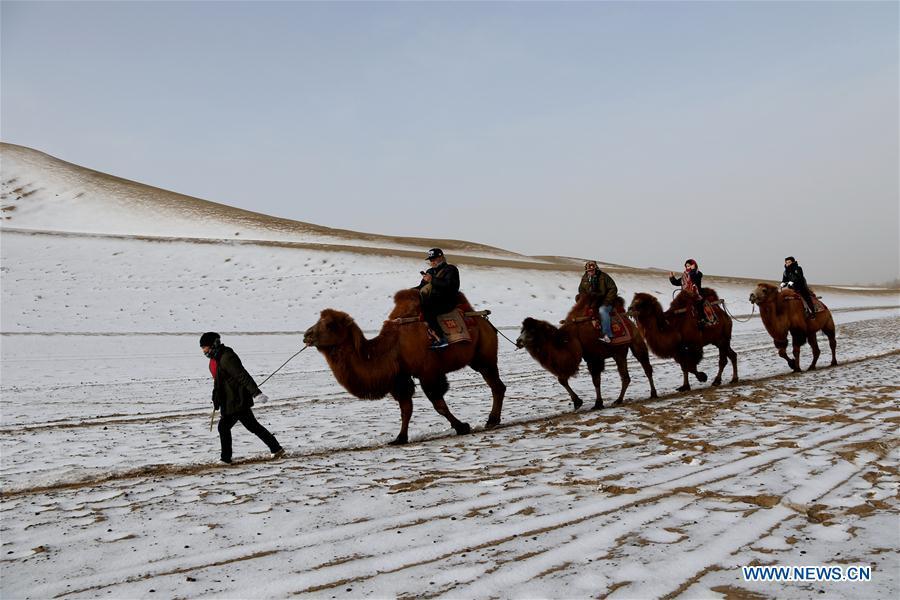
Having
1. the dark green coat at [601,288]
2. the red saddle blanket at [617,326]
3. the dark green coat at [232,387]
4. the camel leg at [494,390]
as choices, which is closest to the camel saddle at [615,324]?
the red saddle blanket at [617,326]

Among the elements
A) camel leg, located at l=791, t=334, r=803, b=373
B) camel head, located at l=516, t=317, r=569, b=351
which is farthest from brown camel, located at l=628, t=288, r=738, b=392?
camel leg, located at l=791, t=334, r=803, b=373

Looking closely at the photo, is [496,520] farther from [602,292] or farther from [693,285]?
[693,285]

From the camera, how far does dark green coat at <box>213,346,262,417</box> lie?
8148mm

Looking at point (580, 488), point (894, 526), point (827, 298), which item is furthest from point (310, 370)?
point (827, 298)

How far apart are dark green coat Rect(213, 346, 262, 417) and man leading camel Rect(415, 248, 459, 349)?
2616 millimetres

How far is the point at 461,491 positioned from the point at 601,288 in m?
7.25

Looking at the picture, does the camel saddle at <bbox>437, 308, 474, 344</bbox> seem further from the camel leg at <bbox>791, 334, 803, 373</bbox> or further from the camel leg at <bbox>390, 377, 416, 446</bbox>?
the camel leg at <bbox>791, 334, 803, 373</bbox>

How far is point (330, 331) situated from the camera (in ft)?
29.5

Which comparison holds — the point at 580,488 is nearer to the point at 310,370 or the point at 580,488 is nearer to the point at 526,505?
the point at 526,505

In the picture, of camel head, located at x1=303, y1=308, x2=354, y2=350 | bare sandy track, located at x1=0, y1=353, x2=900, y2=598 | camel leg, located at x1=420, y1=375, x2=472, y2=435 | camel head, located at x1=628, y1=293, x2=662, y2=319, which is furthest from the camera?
camel head, located at x1=628, y1=293, x2=662, y2=319

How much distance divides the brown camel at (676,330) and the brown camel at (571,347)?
1.73 feet

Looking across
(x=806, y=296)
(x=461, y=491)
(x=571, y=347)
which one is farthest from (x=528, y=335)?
(x=806, y=296)

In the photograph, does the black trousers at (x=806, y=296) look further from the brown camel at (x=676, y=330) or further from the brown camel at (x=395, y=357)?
the brown camel at (x=395, y=357)

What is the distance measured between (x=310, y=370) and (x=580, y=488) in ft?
48.2
